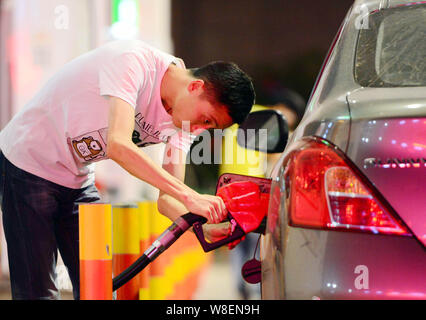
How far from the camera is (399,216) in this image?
1.93 m

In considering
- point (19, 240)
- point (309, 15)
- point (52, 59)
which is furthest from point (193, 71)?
point (309, 15)

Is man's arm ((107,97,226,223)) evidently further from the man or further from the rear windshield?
the rear windshield

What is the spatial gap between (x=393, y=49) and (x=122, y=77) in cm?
112

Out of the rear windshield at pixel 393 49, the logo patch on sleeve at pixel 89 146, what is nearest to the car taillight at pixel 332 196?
the rear windshield at pixel 393 49

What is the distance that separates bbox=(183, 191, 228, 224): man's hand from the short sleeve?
49 centimetres

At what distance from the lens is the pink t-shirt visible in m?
3.24

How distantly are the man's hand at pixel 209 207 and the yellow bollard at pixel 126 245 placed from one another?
42.3 inches

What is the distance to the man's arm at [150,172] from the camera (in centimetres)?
283

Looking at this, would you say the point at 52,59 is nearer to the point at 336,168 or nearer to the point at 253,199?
the point at 253,199

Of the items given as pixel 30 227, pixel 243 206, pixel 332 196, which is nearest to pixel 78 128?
pixel 30 227

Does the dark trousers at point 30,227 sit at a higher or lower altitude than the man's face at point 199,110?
lower

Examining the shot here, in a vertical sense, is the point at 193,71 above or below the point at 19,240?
above

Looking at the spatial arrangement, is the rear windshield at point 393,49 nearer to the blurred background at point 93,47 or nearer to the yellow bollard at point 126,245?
the yellow bollard at point 126,245

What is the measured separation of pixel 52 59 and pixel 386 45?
4.29 m
